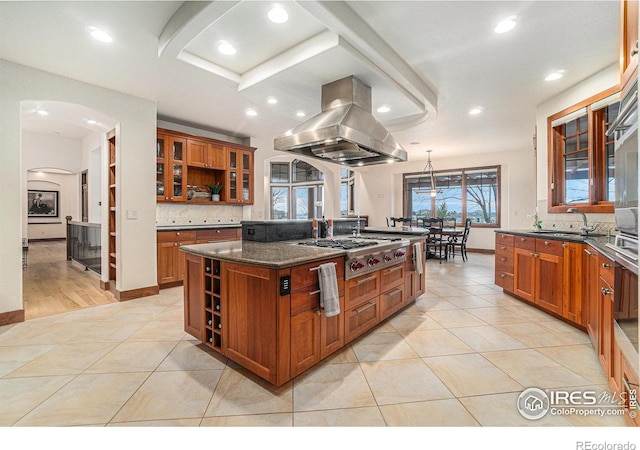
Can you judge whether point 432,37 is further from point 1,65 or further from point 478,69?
point 1,65

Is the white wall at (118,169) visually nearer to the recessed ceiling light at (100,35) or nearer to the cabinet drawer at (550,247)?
the recessed ceiling light at (100,35)

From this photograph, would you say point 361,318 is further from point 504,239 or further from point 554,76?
point 554,76

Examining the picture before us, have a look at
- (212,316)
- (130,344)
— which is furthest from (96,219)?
(212,316)

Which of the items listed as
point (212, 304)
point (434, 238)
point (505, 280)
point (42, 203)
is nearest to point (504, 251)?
point (505, 280)

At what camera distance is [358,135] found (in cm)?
247

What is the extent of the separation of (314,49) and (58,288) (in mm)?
4767

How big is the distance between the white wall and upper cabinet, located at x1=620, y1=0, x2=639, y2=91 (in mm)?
4576

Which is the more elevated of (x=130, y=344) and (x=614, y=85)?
(x=614, y=85)

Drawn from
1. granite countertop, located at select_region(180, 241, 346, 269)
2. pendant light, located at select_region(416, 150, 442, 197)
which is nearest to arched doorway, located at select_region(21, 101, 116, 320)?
granite countertop, located at select_region(180, 241, 346, 269)

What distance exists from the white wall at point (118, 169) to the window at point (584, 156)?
17.3 ft

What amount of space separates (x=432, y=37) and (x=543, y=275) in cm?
266

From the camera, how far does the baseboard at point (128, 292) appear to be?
368cm

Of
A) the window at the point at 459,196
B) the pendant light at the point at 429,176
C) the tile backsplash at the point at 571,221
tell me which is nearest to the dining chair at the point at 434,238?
the window at the point at 459,196

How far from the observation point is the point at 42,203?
369 inches
